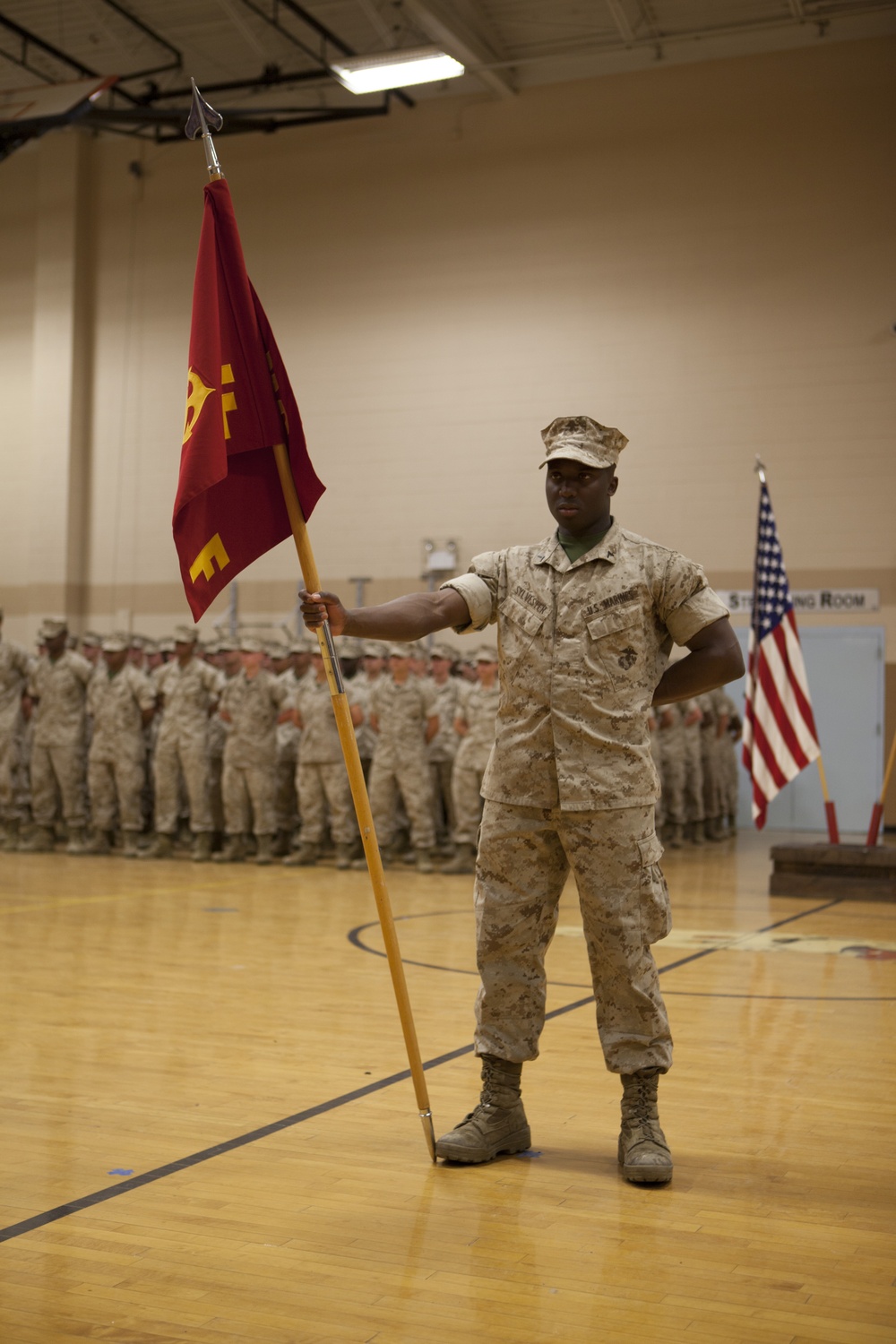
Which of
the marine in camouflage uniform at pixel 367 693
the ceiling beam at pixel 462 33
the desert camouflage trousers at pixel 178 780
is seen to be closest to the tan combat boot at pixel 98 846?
the desert camouflage trousers at pixel 178 780

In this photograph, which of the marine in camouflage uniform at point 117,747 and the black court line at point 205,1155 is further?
the marine in camouflage uniform at point 117,747

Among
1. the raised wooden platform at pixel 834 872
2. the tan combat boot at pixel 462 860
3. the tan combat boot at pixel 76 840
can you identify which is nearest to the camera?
the raised wooden platform at pixel 834 872

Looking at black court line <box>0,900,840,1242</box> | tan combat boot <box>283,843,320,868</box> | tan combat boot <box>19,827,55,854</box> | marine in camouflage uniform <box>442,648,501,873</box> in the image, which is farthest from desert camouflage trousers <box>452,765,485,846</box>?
black court line <box>0,900,840,1242</box>

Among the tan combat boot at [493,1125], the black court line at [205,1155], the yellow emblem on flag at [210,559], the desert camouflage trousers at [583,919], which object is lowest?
the black court line at [205,1155]

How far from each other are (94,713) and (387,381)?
5.96 metres

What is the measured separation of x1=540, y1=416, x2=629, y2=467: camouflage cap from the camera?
341 cm

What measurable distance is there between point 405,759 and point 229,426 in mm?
7569

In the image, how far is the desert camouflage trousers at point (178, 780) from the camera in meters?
11.5

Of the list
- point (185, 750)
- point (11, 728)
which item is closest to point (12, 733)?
point (11, 728)

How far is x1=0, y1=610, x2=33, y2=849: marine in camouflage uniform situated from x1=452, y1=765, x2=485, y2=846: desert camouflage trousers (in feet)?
13.4

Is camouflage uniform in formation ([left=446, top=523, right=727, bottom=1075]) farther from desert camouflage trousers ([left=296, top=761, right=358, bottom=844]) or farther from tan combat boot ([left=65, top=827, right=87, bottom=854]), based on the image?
tan combat boot ([left=65, top=827, right=87, bottom=854])

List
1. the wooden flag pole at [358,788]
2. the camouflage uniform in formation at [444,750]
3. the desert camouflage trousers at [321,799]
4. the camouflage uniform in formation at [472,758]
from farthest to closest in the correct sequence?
1. the camouflage uniform in formation at [444,750]
2. the desert camouflage trousers at [321,799]
3. the camouflage uniform in formation at [472,758]
4. the wooden flag pole at [358,788]

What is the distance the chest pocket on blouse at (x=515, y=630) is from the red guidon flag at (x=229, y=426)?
54cm

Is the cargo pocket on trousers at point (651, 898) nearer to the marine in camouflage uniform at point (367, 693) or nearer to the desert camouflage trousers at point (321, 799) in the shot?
the desert camouflage trousers at point (321, 799)
